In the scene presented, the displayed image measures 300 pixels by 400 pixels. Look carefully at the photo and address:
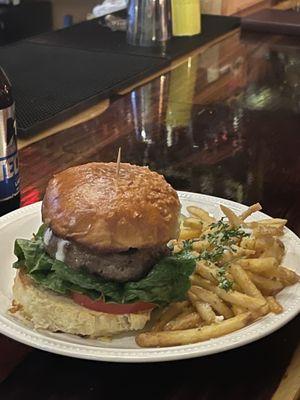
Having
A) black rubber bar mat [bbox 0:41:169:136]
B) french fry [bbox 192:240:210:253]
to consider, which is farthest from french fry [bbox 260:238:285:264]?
black rubber bar mat [bbox 0:41:169:136]

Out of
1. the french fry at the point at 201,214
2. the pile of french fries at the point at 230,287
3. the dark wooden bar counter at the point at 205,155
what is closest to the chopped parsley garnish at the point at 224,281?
the pile of french fries at the point at 230,287

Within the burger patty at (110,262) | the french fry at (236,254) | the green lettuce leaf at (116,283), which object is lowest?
the french fry at (236,254)

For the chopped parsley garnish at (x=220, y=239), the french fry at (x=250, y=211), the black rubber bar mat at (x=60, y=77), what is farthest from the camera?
the black rubber bar mat at (x=60, y=77)

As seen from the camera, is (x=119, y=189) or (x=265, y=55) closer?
(x=119, y=189)

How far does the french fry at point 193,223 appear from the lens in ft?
4.41

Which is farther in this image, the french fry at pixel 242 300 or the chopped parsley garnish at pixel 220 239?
the chopped parsley garnish at pixel 220 239

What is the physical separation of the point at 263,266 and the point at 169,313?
18cm

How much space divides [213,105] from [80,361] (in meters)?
1.55

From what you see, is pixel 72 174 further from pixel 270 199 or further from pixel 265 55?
pixel 265 55

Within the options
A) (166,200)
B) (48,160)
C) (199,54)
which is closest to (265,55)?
(199,54)

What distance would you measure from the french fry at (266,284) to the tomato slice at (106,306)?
0.20 metres

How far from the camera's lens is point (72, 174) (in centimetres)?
115

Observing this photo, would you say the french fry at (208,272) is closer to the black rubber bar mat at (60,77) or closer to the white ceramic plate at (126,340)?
the white ceramic plate at (126,340)

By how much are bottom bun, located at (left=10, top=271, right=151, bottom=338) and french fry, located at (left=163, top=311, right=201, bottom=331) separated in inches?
1.6
